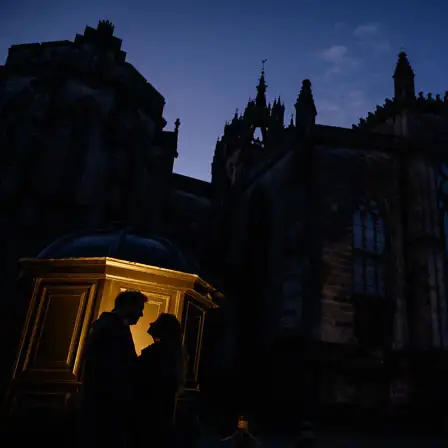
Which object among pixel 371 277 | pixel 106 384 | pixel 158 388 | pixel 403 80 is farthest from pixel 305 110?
pixel 106 384

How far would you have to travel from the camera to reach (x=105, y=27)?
19.8m

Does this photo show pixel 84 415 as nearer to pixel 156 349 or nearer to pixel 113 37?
pixel 156 349

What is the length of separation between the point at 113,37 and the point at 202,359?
15.2 m

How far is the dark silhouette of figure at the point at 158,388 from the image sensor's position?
375 cm

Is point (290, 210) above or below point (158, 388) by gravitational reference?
above

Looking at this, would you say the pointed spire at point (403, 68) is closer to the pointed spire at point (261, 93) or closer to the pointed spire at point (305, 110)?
the pointed spire at point (305, 110)

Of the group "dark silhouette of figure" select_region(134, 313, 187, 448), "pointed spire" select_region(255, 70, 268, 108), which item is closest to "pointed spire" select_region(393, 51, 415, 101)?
"pointed spire" select_region(255, 70, 268, 108)

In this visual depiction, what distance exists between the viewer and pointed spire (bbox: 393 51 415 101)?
1947cm

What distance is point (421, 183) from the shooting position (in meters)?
17.0

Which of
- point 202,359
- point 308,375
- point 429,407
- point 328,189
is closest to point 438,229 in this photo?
point 328,189

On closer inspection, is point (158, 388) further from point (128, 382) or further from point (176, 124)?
point (176, 124)

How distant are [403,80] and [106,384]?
803 inches

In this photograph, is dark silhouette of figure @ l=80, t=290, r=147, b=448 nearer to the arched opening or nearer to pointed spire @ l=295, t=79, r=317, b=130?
the arched opening

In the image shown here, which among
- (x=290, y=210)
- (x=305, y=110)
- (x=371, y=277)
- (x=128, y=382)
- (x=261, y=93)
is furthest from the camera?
(x=261, y=93)
